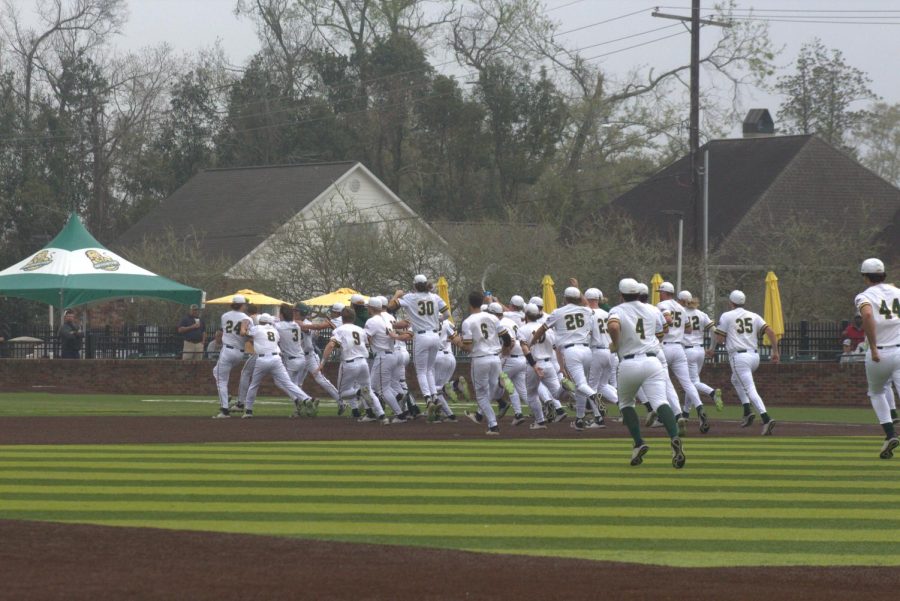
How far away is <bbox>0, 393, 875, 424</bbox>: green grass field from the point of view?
89.1 feet

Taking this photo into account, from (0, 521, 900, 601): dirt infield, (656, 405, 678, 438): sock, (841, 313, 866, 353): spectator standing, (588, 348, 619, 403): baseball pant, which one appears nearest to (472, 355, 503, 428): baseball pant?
(588, 348, 619, 403): baseball pant

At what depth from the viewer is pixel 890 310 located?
15.8 meters

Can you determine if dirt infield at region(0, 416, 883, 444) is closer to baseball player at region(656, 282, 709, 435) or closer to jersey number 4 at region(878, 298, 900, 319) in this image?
baseball player at region(656, 282, 709, 435)

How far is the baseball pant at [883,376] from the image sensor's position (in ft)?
52.0

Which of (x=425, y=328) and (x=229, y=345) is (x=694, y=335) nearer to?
(x=425, y=328)

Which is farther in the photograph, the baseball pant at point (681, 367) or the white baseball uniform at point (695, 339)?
the white baseball uniform at point (695, 339)

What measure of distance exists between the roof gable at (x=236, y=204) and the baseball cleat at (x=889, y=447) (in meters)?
41.3

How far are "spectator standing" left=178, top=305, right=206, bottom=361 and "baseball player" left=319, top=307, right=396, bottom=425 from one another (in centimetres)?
1391

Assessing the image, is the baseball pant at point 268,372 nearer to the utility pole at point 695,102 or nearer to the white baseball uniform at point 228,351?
the white baseball uniform at point 228,351

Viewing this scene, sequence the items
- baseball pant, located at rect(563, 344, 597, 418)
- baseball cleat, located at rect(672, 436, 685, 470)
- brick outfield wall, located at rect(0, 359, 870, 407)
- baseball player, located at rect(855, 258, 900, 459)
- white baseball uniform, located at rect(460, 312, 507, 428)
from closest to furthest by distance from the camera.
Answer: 1. baseball cleat, located at rect(672, 436, 685, 470)
2. baseball player, located at rect(855, 258, 900, 459)
3. white baseball uniform, located at rect(460, 312, 507, 428)
4. baseball pant, located at rect(563, 344, 597, 418)
5. brick outfield wall, located at rect(0, 359, 870, 407)

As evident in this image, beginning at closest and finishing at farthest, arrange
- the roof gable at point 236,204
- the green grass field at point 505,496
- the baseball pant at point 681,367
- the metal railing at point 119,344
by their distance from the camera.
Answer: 1. the green grass field at point 505,496
2. the baseball pant at point 681,367
3. the metal railing at point 119,344
4. the roof gable at point 236,204

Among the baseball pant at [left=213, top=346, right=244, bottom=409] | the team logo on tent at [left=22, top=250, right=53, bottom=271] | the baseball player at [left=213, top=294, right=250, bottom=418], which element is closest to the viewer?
the baseball player at [left=213, top=294, right=250, bottom=418]

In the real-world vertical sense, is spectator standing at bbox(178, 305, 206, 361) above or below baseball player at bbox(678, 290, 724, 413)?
below

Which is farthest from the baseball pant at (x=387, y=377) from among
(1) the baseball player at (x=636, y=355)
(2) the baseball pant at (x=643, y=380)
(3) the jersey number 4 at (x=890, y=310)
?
(3) the jersey number 4 at (x=890, y=310)
